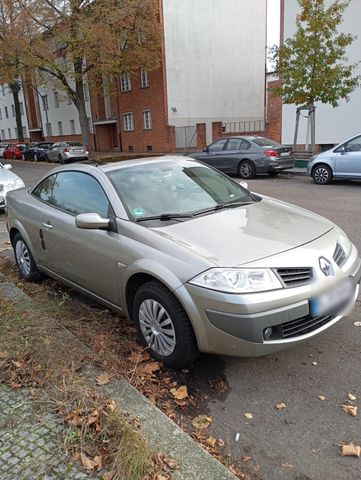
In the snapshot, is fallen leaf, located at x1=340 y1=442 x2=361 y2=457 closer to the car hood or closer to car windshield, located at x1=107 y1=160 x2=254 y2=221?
the car hood

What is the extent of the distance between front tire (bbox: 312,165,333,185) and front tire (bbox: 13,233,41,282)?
30.6ft

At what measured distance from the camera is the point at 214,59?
29.1 m

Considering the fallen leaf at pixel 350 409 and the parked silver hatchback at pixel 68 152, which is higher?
the parked silver hatchback at pixel 68 152

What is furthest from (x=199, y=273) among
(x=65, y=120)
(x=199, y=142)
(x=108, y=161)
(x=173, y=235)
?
(x=65, y=120)

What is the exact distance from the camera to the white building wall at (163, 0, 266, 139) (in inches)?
1066

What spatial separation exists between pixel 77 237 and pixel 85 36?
21.5 metres

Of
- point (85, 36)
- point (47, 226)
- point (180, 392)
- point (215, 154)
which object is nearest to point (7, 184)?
point (47, 226)

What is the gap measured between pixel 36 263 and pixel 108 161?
1.52m

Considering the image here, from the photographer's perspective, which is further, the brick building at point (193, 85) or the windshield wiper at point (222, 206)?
the brick building at point (193, 85)

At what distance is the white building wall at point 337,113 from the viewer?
58.3ft

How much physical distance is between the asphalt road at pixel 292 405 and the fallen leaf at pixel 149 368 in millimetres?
246

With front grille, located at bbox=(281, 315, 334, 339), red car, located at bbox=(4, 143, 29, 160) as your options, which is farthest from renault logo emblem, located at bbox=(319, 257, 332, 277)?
red car, located at bbox=(4, 143, 29, 160)

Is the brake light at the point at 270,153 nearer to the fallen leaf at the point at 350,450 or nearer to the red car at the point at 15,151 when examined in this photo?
the fallen leaf at the point at 350,450

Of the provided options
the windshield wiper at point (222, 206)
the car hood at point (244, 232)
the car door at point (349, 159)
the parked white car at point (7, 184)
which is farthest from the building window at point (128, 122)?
the car hood at point (244, 232)
